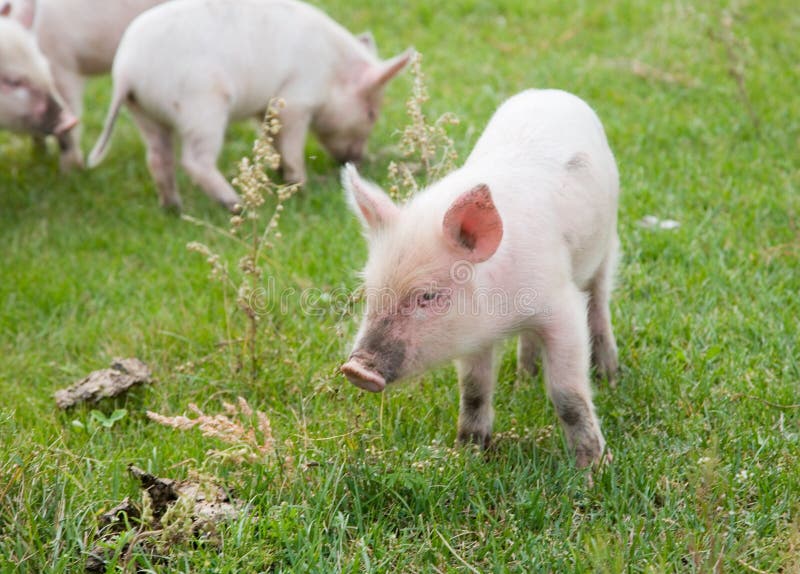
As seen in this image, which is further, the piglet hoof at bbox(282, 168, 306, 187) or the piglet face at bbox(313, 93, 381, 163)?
the piglet face at bbox(313, 93, 381, 163)

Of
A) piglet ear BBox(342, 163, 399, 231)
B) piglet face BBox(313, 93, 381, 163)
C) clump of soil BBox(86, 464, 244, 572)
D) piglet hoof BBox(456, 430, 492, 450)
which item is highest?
piglet ear BBox(342, 163, 399, 231)

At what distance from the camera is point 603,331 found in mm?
4211

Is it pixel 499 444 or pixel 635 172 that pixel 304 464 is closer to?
pixel 499 444

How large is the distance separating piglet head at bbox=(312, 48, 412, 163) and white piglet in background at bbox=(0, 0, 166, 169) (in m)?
1.62

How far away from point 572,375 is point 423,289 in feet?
2.14

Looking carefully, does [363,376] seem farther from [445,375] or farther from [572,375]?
[445,375]

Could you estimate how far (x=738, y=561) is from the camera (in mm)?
2785

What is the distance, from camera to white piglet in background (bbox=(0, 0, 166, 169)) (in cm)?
705

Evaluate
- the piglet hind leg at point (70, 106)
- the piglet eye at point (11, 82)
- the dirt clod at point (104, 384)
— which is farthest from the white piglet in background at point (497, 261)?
the piglet hind leg at point (70, 106)

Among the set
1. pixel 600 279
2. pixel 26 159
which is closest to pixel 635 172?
pixel 600 279

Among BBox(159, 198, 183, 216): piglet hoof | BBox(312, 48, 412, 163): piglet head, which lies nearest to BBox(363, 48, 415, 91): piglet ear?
BBox(312, 48, 412, 163): piglet head

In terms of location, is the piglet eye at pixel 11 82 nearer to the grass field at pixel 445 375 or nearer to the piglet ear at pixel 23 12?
the piglet ear at pixel 23 12

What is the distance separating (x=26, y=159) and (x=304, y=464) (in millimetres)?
5125

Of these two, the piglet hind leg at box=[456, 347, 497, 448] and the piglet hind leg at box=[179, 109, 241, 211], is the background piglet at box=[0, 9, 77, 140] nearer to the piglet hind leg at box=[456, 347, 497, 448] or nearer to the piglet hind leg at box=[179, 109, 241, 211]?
the piglet hind leg at box=[179, 109, 241, 211]
